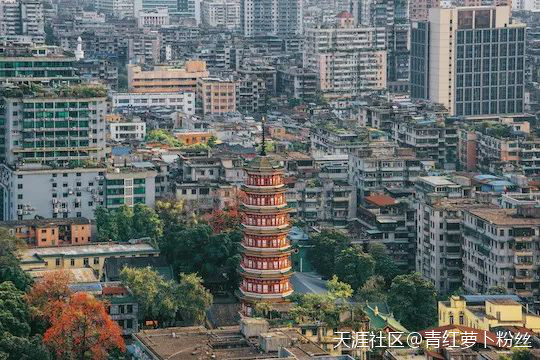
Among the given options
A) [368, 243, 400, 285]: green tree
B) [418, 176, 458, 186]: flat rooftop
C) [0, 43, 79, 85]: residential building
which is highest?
[0, 43, 79, 85]: residential building

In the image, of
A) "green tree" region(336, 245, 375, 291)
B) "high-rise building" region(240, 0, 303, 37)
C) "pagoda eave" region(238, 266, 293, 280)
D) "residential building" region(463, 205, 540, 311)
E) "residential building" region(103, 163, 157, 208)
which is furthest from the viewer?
"high-rise building" region(240, 0, 303, 37)

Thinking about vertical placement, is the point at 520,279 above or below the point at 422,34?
below

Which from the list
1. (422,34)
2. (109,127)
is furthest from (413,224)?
(422,34)

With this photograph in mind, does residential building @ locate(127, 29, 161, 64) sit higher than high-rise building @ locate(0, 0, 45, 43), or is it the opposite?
high-rise building @ locate(0, 0, 45, 43)

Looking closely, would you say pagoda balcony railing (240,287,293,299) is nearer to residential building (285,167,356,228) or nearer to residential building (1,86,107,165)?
residential building (285,167,356,228)

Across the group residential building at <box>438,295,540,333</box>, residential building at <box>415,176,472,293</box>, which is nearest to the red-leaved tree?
residential building at <box>438,295,540,333</box>

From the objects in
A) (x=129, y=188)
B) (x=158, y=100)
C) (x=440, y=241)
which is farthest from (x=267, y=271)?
(x=158, y=100)

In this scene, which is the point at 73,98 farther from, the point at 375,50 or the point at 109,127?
the point at 375,50

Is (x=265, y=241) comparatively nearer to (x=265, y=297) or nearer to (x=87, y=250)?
(x=265, y=297)
